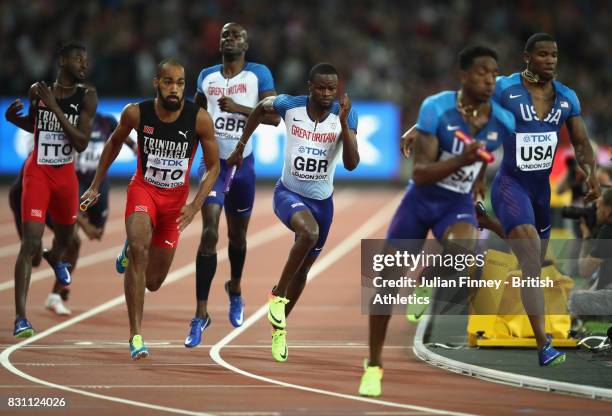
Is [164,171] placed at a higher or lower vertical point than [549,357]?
higher

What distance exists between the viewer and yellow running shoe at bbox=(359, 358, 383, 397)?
8320 millimetres

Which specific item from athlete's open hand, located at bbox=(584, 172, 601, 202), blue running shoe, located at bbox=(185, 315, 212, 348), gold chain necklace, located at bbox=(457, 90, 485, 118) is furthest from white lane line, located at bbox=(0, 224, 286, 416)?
athlete's open hand, located at bbox=(584, 172, 601, 202)

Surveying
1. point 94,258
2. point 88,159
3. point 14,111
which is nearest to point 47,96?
point 14,111

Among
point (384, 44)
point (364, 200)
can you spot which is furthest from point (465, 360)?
point (384, 44)

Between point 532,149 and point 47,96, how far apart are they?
4.33m

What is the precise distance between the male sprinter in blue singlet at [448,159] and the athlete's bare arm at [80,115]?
3.95 meters

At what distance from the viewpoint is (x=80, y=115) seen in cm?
1154

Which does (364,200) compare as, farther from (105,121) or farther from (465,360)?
(465,360)

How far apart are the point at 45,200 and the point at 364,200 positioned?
16622mm

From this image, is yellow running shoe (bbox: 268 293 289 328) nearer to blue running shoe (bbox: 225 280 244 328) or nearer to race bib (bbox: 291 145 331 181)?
race bib (bbox: 291 145 331 181)

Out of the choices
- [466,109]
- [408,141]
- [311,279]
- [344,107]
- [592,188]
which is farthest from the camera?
[311,279]

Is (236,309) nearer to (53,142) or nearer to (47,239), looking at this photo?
(53,142)

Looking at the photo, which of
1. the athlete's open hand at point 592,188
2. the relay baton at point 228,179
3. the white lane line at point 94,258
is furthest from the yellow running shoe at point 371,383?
the white lane line at point 94,258

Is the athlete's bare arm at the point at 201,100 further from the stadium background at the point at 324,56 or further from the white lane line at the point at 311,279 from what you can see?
the stadium background at the point at 324,56
